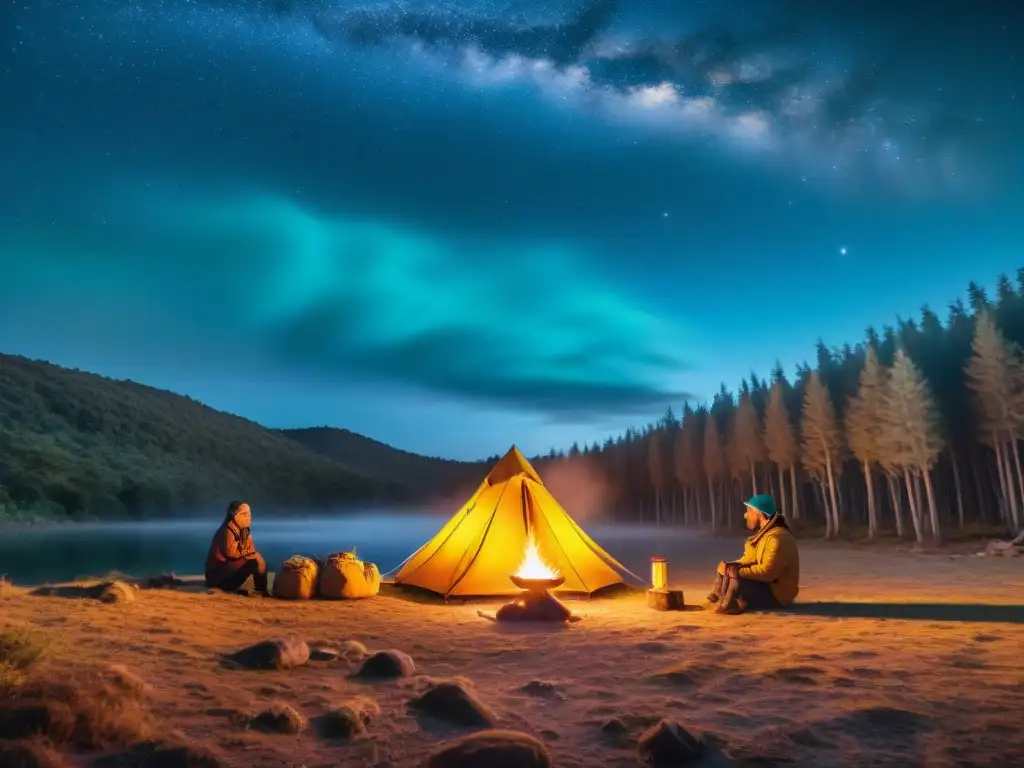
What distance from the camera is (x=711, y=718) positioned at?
4828mm

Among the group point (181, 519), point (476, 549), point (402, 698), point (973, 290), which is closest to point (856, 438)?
point (973, 290)

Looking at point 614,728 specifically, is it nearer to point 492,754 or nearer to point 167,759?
point 492,754

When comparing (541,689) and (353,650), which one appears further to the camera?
(353,650)

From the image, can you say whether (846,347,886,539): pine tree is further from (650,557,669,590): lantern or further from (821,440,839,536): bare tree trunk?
(650,557,669,590): lantern

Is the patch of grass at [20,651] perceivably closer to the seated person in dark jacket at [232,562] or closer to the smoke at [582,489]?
the seated person in dark jacket at [232,562]

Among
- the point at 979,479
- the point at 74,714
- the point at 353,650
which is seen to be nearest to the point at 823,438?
the point at 979,479

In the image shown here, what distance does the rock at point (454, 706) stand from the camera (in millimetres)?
4766

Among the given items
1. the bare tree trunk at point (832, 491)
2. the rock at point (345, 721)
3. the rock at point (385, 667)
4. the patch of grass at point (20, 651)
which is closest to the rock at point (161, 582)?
the patch of grass at point (20, 651)

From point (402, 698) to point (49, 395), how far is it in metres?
102

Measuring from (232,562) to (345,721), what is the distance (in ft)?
27.3

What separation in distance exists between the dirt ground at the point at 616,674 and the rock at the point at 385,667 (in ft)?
0.61

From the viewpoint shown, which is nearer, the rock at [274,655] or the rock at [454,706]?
the rock at [454,706]

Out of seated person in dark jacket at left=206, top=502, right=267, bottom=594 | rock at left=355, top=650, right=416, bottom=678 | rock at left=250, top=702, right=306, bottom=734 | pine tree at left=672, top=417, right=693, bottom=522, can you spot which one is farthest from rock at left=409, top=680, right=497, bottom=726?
pine tree at left=672, top=417, right=693, bottom=522

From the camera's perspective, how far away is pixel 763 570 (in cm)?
1000
